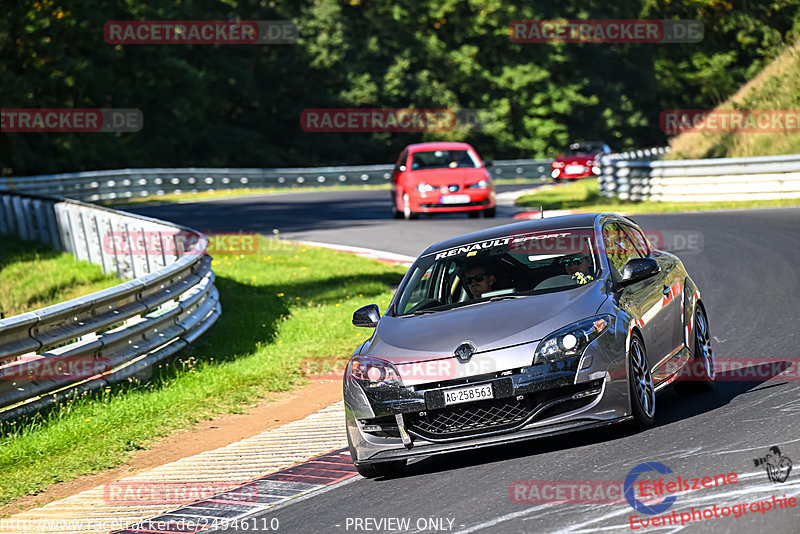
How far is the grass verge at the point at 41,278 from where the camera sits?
1870cm

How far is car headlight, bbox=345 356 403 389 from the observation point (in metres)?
7.12

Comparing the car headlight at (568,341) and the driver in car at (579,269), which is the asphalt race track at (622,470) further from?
the driver in car at (579,269)

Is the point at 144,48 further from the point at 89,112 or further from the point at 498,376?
the point at 498,376

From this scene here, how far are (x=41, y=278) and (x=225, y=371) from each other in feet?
31.5

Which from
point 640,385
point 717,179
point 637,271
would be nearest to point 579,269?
point 637,271

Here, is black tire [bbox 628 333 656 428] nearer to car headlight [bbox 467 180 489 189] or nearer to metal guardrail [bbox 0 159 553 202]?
car headlight [bbox 467 180 489 189]

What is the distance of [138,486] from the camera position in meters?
7.91

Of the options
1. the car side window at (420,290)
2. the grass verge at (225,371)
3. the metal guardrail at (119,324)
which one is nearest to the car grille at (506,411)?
the car side window at (420,290)

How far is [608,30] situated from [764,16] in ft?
73.0

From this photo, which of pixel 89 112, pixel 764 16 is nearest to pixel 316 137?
pixel 89 112

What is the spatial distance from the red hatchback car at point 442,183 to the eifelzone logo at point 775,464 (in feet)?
62.0

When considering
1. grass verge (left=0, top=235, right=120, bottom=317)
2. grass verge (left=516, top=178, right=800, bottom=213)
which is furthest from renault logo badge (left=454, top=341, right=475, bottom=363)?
grass verge (left=516, top=178, right=800, bottom=213)

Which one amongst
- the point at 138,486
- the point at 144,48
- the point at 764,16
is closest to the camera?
the point at 138,486

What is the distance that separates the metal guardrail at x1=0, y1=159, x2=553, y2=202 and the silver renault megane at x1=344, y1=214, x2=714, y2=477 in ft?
84.8
